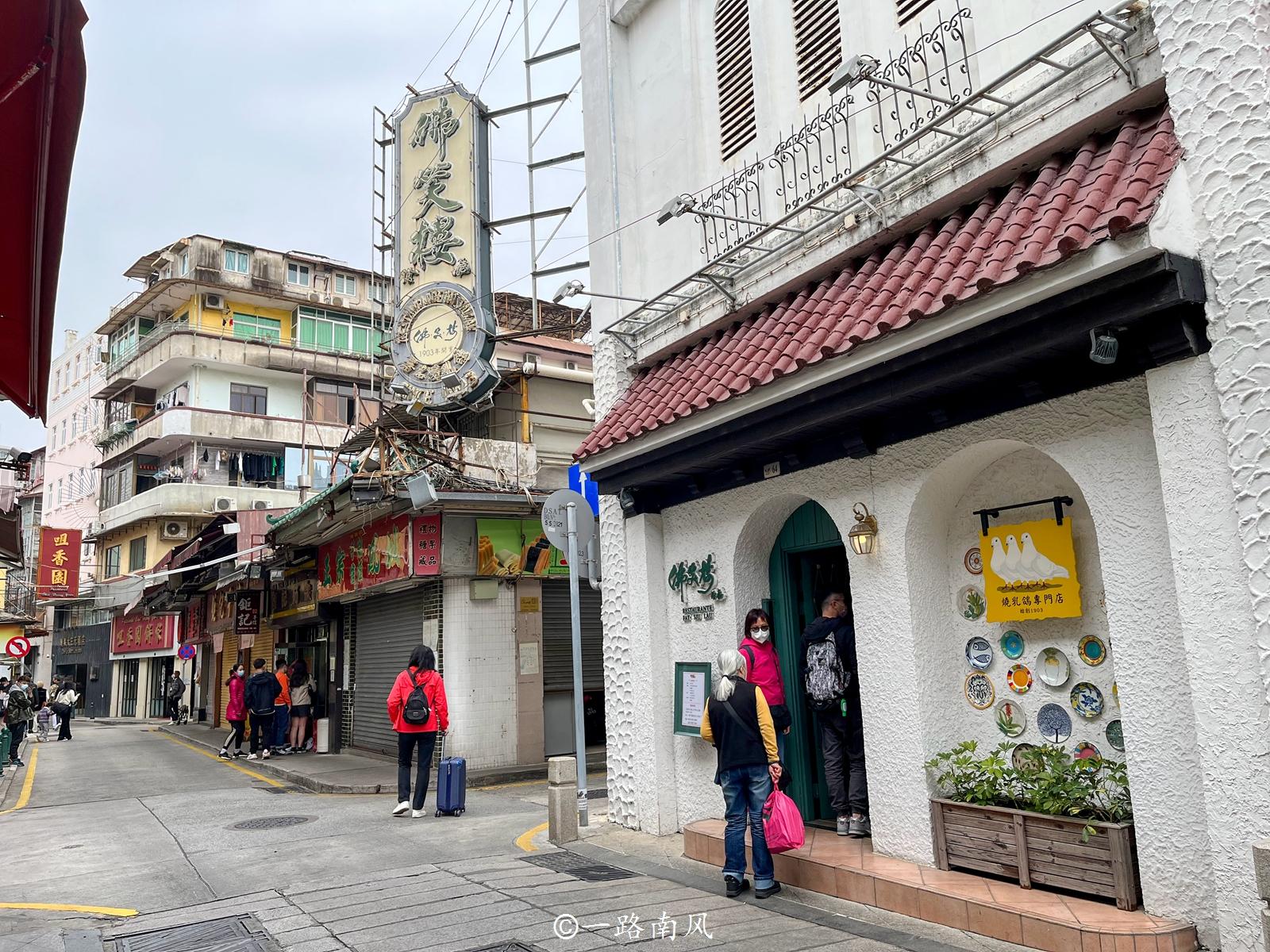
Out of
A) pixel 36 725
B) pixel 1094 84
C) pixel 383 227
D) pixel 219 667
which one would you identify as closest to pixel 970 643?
A: pixel 1094 84

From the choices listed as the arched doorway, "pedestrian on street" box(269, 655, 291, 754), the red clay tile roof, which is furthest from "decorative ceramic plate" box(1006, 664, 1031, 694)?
"pedestrian on street" box(269, 655, 291, 754)

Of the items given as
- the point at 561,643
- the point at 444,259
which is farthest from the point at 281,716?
the point at 444,259

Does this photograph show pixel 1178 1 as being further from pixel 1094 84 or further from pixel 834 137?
pixel 834 137

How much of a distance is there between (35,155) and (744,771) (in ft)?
19.1

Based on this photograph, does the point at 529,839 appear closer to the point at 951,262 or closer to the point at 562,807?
the point at 562,807

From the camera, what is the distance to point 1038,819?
19.6ft

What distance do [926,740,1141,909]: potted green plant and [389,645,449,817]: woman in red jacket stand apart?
667 centimetres

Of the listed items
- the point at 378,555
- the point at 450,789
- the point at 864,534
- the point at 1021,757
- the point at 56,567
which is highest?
the point at 56,567

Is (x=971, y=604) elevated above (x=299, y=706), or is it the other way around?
(x=971, y=604)

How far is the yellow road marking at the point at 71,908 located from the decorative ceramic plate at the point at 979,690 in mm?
6626

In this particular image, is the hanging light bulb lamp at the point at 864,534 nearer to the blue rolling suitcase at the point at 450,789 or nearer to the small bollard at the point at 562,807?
the small bollard at the point at 562,807

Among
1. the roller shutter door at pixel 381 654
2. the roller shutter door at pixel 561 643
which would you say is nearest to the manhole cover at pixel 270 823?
the roller shutter door at pixel 381 654

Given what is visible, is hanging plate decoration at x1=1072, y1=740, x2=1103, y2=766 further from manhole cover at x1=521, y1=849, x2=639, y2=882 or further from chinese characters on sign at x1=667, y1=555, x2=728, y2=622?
manhole cover at x1=521, y1=849, x2=639, y2=882

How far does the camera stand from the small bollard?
9367 mm
